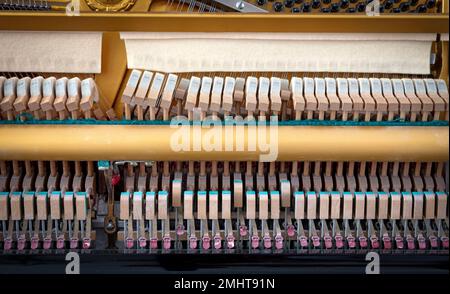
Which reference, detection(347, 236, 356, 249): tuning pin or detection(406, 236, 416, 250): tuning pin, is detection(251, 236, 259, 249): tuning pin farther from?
detection(406, 236, 416, 250): tuning pin

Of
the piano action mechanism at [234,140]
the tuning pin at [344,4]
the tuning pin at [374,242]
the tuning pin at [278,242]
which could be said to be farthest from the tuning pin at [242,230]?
the tuning pin at [344,4]

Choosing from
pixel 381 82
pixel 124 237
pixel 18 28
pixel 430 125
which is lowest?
pixel 124 237

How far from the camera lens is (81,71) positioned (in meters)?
2.64

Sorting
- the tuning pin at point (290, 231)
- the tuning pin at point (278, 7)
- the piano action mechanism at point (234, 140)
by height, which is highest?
the tuning pin at point (278, 7)

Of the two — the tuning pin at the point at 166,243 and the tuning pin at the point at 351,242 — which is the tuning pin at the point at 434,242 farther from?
the tuning pin at the point at 166,243

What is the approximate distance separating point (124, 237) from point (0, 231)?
0.52 metres

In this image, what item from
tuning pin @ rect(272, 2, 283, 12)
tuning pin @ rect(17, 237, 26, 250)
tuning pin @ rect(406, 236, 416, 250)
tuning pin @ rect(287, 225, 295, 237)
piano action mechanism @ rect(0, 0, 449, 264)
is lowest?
tuning pin @ rect(406, 236, 416, 250)

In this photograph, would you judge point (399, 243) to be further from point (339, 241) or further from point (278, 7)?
point (278, 7)

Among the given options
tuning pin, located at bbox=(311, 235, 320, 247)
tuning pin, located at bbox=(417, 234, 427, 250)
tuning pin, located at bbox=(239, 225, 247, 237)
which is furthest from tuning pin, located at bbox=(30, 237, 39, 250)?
tuning pin, located at bbox=(417, 234, 427, 250)

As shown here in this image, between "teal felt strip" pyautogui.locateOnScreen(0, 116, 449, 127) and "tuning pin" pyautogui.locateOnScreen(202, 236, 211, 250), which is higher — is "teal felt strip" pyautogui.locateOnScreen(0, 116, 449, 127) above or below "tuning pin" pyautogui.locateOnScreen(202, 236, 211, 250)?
above
